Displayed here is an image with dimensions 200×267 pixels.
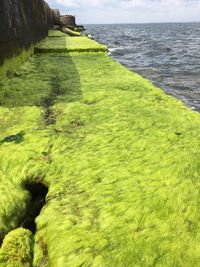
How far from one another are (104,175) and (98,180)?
95mm

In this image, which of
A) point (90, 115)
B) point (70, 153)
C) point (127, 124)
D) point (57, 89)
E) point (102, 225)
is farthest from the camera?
point (57, 89)

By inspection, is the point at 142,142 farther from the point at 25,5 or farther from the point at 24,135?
the point at 25,5

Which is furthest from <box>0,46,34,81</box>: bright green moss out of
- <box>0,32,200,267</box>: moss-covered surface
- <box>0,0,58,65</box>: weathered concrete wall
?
<box>0,32,200,267</box>: moss-covered surface

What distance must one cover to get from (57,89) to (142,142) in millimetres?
2643

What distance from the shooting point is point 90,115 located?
4.61 meters

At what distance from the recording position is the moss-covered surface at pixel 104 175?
92.5 inches

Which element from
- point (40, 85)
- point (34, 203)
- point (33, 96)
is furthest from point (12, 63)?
point (34, 203)

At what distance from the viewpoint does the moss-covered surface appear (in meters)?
2.35

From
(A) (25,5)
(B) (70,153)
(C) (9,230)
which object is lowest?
(C) (9,230)

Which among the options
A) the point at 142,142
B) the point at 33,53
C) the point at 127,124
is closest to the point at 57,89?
the point at 127,124

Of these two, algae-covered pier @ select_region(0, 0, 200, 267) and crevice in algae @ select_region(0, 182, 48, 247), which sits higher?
algae-covered pier @ select_region(0, 0, 200, 267)

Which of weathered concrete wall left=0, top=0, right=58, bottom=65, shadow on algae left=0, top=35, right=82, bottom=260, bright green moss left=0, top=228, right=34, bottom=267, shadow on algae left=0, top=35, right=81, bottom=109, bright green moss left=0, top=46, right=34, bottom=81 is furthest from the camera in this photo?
weathered concrete wall left=0, top=0, right=58, bottom=65

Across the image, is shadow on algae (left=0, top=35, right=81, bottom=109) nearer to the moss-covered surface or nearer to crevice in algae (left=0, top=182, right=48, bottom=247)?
the moss-covered surface

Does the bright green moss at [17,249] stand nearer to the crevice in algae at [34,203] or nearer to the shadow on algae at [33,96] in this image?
the shadow on algae at [33,96]
